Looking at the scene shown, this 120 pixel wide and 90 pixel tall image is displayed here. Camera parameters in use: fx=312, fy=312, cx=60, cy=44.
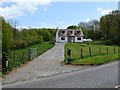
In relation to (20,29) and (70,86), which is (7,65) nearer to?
(70,86)

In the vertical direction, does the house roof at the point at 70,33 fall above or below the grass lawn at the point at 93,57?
above

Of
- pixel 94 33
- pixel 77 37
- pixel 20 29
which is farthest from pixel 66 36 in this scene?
pixel 20 29

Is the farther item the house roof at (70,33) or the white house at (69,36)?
the house roof at (70,33)

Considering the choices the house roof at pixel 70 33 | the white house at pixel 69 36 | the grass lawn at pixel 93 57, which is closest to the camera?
the grass lawn at pixel 93 57

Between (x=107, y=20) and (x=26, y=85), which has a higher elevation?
(x=107, y=20)

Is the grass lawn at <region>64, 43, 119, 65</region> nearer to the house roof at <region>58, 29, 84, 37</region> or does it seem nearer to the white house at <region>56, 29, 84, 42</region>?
the white house at <region>56, 29, 84, 42</region>

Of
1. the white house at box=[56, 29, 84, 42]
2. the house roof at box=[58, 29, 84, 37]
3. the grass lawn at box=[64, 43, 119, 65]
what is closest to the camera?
the grass lawn at box=[64, 43, 119, 65]

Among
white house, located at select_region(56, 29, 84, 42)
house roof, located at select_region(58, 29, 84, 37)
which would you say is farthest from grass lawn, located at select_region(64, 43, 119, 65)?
house roof, located at select_region(58, 29, 84, 37)

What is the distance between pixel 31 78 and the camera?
17.2 m

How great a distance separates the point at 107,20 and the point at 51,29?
45.1 meters

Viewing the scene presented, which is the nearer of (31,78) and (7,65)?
(31,78)

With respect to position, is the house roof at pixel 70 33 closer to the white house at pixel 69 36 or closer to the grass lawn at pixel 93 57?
the white house at pixel 69 36

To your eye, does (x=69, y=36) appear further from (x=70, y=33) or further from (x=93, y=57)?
(x=93, y=57)

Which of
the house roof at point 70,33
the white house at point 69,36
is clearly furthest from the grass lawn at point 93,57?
the house roof at point 70,33
